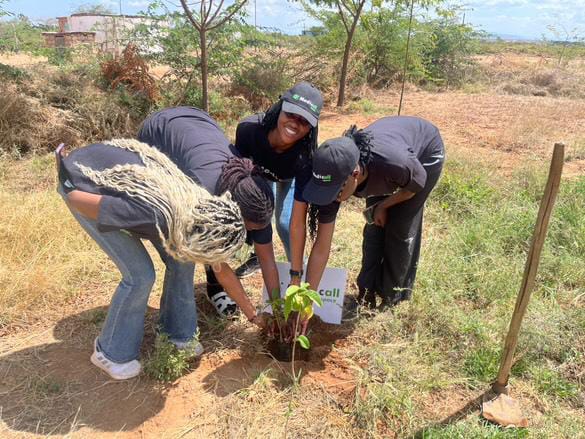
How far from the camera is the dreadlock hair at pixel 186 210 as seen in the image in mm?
1775

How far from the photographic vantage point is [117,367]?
232 cm

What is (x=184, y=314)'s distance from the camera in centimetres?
242

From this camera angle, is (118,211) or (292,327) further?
(292,327)

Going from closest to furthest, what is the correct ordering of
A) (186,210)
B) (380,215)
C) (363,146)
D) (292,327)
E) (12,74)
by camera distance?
1. (186,210)
2. (363,146)
3. (292,327)
4. (380,215)
5. (12,74)

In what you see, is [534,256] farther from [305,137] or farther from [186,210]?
[186,210]

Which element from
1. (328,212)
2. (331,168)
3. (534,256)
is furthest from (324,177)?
(534,256)

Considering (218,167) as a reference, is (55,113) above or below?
below

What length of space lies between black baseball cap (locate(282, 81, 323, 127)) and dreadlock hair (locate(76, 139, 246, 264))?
1.81 ft

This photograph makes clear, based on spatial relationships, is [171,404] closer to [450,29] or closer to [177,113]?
[177,113]

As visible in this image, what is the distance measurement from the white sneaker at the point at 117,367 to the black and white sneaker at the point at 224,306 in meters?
0.60

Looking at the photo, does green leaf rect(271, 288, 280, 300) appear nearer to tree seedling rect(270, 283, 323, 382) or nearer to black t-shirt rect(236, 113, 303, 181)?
tree seedling rect(270, 283, 323, 382)

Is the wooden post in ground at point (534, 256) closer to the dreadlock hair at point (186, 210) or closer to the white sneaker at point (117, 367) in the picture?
the dreadlock hair at point (186, 210)

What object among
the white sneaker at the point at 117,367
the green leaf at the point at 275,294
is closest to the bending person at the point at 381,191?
the green leaf at the point at 275,294

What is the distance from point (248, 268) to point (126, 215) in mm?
1634
